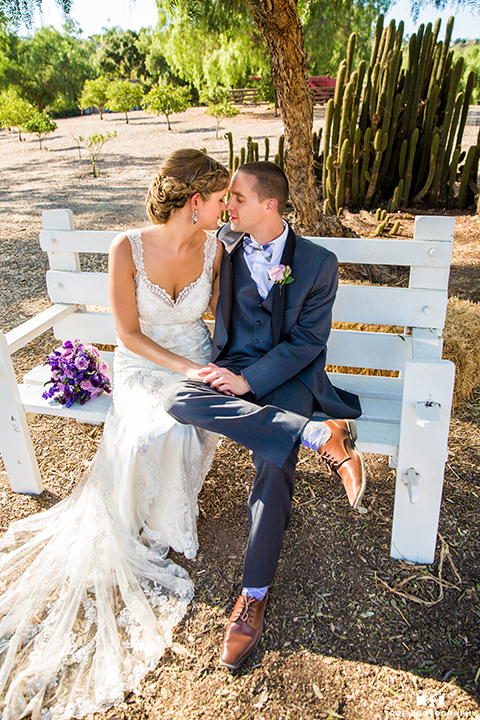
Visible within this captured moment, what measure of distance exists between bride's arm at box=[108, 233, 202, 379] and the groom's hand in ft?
0.61

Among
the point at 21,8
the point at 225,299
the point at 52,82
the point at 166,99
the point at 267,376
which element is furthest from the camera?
the point at 52,82

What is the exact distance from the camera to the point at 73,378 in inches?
116

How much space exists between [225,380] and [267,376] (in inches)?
8.7

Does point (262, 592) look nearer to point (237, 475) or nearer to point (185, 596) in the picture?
point (185, 596)

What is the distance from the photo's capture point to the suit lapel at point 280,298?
2715 millimetres

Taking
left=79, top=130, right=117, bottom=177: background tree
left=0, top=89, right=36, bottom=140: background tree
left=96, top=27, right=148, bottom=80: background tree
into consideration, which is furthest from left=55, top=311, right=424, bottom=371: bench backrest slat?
left=96, top=27, right=148, bottom=80: background tree

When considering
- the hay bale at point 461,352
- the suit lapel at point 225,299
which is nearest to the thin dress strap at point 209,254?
the suit lapel at point 225,299

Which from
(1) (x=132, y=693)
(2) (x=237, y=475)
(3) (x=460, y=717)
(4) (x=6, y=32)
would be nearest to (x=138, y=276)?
(2) (x=237, y=475)

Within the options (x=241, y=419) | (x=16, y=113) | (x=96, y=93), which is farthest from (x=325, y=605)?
(x=96, y=93)

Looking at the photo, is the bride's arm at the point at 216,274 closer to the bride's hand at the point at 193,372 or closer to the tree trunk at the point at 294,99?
the bride's hand at the point at 193,372

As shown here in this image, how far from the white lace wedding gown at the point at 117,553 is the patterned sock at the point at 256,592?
12.1 inches

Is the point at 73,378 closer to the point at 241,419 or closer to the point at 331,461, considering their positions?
the point at 241,419

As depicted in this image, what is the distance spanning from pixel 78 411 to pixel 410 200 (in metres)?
8.20

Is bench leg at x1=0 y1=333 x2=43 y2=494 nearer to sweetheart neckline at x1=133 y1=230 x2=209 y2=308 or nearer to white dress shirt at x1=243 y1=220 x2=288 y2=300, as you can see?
sweetheart neckline at x1=133 y1=230 x2=209 y2=308
